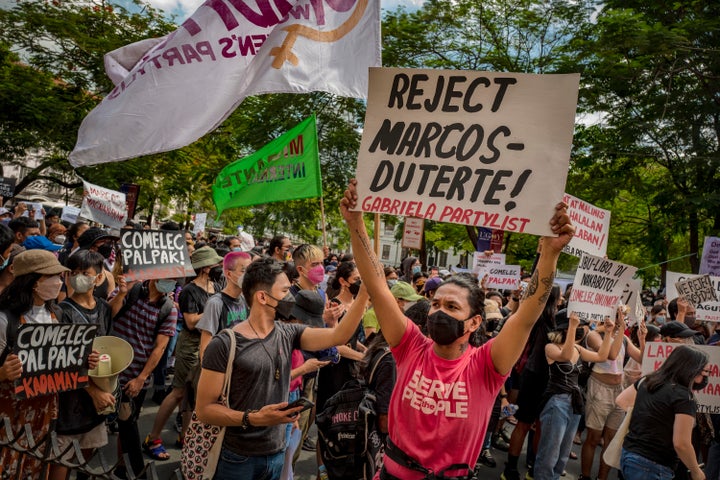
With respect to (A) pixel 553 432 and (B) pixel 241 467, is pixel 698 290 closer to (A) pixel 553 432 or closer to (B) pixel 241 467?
(A) pixel 553 432

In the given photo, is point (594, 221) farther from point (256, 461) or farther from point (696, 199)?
point (696, 199)

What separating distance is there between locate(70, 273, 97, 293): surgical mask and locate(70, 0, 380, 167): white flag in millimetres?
882

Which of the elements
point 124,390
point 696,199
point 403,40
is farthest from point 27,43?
point 696,199

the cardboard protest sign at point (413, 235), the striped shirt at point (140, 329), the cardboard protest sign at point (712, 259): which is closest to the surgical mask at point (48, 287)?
the striped shirt at point (140, 329)

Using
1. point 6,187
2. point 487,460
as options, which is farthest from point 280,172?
point 6,187

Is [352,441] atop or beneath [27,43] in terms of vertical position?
beneath

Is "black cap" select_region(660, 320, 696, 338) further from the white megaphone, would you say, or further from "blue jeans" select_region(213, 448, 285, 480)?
the white megaphone

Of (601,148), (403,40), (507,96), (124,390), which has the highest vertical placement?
(403,40)

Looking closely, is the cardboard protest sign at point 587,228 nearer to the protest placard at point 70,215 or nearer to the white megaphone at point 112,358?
the white megaphone at point 112,358

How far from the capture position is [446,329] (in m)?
2.97

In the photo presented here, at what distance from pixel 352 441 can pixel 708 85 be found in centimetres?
1558

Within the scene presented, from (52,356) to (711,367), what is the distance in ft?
18.8

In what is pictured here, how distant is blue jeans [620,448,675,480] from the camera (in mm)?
4531

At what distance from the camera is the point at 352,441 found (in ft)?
15.2
